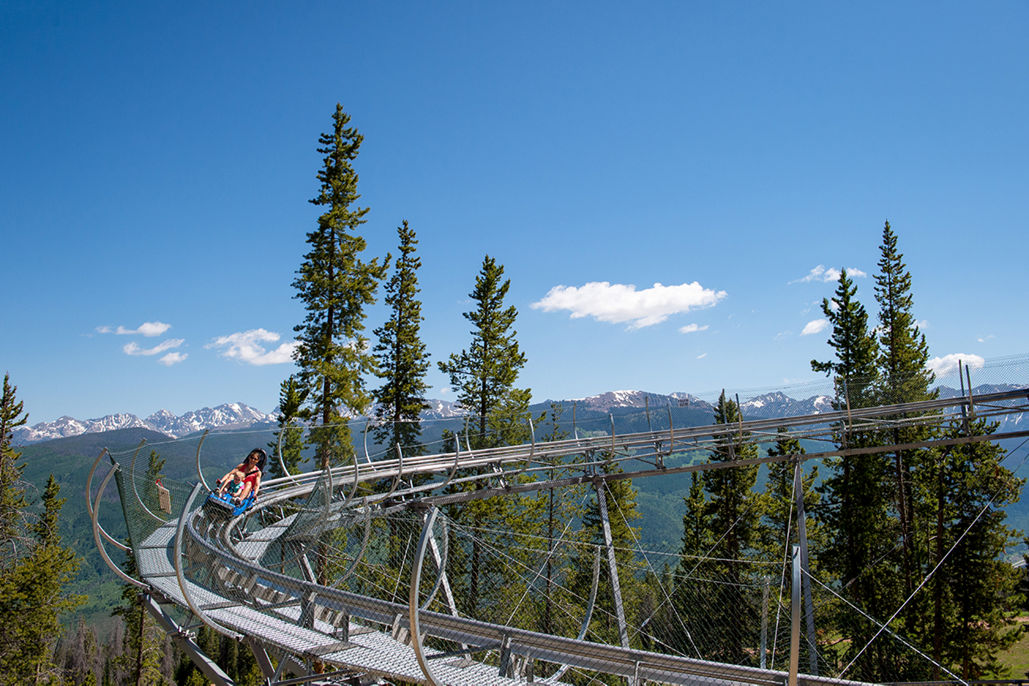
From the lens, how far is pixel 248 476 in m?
9.23

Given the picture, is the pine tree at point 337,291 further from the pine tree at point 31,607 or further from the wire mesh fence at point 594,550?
the pine tree at point 31,607

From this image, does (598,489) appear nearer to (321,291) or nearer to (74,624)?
(321,291)

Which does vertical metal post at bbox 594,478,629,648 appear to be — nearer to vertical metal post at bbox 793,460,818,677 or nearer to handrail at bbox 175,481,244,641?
vertical metal post at bbox 793,460,818,677

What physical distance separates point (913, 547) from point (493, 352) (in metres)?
15.7

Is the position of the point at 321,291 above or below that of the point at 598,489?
above

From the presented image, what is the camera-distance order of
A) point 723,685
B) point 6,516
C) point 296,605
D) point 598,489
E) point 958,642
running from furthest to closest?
point 6,516, point 958,642, point 598,489, point 296,605, point 723,685

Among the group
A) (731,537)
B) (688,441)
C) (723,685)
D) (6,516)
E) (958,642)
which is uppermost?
(688,441)

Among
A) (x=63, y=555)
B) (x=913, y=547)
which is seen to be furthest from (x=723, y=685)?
(x=63, y=555)

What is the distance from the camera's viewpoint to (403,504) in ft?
35.6

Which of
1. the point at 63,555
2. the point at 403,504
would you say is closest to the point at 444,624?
the point at 403,504

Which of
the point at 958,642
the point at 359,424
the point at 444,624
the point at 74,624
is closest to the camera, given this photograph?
the point at 444,624

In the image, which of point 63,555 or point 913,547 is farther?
point 63,555

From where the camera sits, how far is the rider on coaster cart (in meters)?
9.07

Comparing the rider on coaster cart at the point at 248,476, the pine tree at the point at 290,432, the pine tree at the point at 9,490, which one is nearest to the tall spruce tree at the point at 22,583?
the pine tree at the point at 9,490
